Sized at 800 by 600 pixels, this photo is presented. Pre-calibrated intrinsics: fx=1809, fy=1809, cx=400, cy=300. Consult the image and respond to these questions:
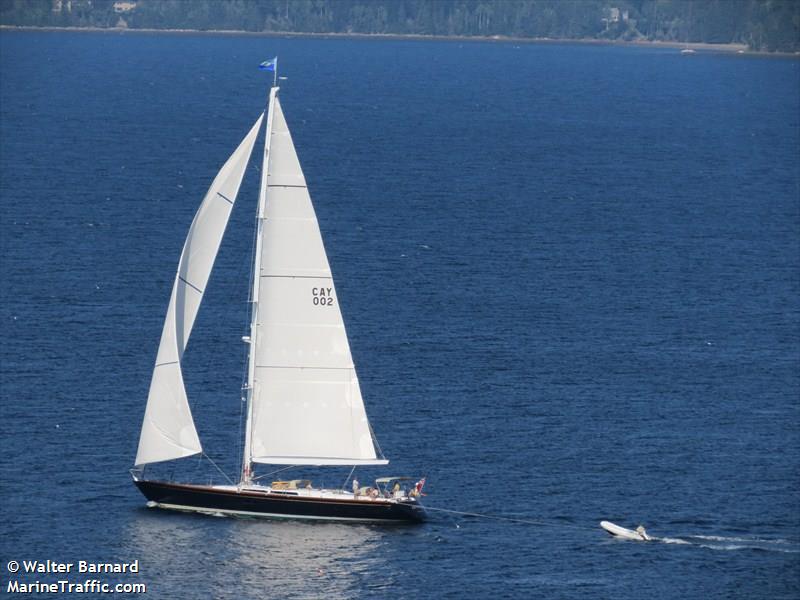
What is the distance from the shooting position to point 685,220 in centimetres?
18675

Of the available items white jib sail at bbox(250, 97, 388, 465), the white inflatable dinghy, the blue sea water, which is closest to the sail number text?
white jib sail at bbox(250, 97, 388, 465)

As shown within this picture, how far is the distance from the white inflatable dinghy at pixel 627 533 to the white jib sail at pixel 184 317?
19972mm

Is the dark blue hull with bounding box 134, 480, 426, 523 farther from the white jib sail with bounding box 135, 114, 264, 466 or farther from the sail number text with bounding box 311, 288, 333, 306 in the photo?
the sail number text with bounding box 311, 288, 333, 306

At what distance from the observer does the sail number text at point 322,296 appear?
85.2 m

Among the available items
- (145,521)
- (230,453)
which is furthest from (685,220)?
(145,521)

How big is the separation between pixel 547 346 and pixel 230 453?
33508 millimetres

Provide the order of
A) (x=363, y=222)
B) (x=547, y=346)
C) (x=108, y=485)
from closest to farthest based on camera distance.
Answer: (x=108, y=485)
(x=547, y=346)
(x=363, y=222)

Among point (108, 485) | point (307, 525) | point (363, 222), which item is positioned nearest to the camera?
point (307, 525)

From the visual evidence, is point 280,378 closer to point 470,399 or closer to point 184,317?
point 184,317

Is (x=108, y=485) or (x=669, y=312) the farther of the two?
(x=669, y=312)

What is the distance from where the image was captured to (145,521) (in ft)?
283

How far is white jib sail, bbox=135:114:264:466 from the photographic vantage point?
84062mm

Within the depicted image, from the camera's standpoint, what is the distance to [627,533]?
85938mm

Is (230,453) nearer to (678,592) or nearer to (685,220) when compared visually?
(678,592)
